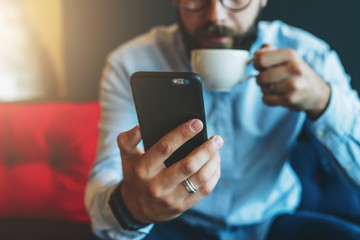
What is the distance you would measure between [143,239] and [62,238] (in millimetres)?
356

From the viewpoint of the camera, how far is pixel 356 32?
2.80 ft

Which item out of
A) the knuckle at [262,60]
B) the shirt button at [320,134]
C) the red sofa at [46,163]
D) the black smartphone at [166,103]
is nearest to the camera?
the black smartphone at [166,103]

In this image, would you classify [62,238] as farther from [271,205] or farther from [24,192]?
[271,205]

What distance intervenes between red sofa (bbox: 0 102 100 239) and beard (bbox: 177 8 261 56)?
1.43 feet

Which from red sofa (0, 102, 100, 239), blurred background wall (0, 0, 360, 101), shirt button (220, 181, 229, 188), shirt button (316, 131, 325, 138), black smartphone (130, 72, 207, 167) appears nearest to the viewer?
black smartphone (130, 72, 207, 167)

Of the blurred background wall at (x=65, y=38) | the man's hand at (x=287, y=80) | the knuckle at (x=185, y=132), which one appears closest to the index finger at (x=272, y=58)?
the man's hand at (x=287, y=80)

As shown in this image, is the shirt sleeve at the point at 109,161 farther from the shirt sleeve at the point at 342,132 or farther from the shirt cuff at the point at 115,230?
the shirt sleeve at the point at 342,132

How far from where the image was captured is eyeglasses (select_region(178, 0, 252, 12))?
2.06 feet

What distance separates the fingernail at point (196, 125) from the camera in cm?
35

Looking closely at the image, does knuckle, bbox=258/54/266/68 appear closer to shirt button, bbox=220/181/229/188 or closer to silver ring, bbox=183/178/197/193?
silver ring, bbox=183/178/197/193

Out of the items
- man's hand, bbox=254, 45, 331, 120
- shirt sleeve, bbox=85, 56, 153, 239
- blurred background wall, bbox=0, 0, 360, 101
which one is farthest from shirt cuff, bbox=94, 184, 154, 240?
blurred background wall, bbox=0, 0, 360, 101

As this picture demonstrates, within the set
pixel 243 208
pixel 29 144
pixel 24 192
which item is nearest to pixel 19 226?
pixel 24 192

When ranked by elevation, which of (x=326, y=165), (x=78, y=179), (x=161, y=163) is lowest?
(x=326, y=165)

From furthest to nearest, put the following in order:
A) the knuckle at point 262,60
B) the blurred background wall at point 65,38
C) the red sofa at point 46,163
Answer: the blurred background wall at point 65,38 → the red sofa at point 46,163 → the knuckle at point 262,60
